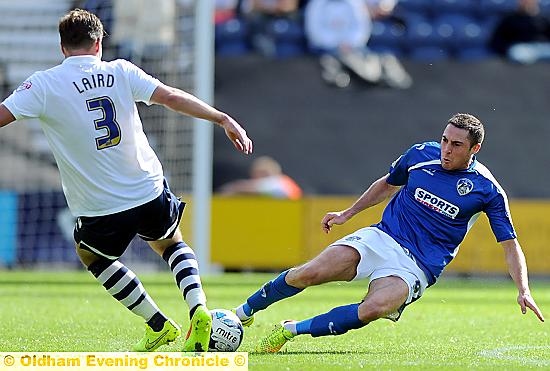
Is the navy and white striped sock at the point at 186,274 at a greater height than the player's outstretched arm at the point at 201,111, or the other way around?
the player's outstretched arm at the point at 201,111

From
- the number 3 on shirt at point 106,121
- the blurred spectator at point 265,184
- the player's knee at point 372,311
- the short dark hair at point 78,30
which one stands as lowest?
the blurred spectator at point 265,184

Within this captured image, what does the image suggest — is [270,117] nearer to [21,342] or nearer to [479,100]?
[479,100]

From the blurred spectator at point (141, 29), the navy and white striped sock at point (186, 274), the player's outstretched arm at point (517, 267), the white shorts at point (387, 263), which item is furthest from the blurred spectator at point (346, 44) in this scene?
the navy and white striped sock at point (186, 274)

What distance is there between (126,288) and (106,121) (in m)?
1.04

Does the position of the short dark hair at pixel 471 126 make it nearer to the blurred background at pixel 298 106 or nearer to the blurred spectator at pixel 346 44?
the blurred background at pixel 298 106

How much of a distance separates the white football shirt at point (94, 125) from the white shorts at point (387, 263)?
1.39 metres

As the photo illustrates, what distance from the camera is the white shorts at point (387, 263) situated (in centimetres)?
697

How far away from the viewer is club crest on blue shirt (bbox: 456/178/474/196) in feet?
23.4

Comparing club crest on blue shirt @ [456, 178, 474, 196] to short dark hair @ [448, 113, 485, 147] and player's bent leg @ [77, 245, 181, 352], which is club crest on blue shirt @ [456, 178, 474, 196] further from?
player's bent leg @ [77, 245, 181, 352]

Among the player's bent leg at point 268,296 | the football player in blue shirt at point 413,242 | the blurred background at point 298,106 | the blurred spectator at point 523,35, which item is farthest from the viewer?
the blurred spectator at point 523,35

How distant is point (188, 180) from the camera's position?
15.3 meters

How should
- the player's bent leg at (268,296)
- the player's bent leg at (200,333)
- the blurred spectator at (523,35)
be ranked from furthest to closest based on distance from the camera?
1. the blurred spectator at (523,35)
2. the player's bent leg at (268,296)
3. the player's bent leg at (200,333)

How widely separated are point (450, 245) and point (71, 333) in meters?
2.53

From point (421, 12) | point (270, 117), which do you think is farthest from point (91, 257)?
point (421, 12)
